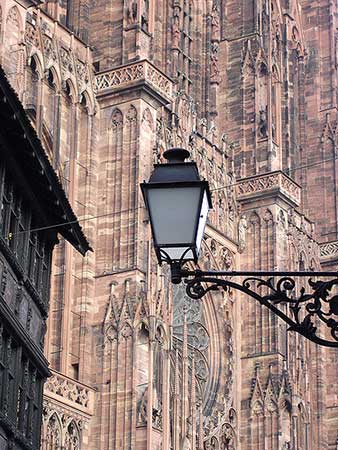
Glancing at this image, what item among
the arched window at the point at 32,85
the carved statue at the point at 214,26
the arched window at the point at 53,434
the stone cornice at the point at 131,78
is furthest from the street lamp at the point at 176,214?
the carved statue at the point at 214,26

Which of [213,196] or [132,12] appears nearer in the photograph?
[132,12]

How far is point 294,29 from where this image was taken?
46344mm

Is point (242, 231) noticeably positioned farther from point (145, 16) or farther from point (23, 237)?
point (23, 237)

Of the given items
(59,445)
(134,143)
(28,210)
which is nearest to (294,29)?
(134,143)

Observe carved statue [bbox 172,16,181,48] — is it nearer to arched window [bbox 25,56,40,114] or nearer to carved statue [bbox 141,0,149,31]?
carved statue [bbox 141,0,149,31]

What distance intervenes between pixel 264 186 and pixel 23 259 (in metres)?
20.1

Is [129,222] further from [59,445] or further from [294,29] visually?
[294,29]

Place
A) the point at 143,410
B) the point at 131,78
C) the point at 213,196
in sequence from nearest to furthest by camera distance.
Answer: the point at 143,410 → the point at 131,78 → the point at 213,196

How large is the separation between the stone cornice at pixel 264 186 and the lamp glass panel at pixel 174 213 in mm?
32031

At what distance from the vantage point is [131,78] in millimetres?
32531

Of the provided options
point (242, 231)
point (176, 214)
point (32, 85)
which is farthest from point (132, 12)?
point (176, 214)

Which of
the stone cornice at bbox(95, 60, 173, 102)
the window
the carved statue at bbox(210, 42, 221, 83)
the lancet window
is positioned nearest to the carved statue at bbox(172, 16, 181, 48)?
the lancet window

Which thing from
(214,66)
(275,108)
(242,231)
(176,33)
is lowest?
(242,231)

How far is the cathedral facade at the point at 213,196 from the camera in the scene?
2966 centimetres
